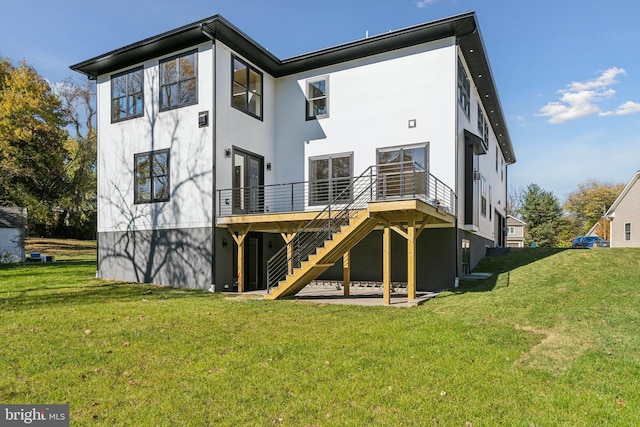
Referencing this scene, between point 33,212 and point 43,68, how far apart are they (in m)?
10.3

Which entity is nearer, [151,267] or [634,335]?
[634,335]

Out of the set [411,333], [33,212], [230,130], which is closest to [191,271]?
[230,130]

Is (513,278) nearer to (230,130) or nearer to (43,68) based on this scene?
(230,130)

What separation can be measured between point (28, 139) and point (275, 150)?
61.5 feet

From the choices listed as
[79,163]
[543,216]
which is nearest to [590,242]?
[543,216]

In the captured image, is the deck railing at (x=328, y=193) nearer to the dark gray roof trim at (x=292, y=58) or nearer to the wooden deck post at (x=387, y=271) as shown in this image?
the wooden deck post at (x=387, y=271)

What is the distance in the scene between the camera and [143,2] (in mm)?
15141

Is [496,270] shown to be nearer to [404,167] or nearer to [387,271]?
[404,167]

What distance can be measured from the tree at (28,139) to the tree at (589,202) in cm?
5967

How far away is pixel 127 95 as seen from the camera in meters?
15.6

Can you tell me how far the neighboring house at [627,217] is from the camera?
90.5 ft

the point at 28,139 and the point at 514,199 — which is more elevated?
the point at 28,139

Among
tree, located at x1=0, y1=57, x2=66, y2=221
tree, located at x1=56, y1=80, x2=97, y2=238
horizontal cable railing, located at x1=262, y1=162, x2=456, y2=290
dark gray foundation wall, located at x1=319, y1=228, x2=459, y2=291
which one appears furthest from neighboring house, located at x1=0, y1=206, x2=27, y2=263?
dark gray foundation wall, located at x1=319, y1=228, x2=459, y2=291
